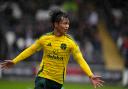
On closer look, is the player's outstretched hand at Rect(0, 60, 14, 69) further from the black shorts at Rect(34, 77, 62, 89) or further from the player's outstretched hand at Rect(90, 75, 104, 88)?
the player's outstretched hand at Rect(90, 75, 104, 88)

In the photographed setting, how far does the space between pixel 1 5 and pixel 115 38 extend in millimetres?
5382

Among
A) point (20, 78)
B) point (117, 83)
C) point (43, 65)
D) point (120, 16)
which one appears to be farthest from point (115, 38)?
point (43, 65)

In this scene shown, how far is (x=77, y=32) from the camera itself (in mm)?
29547

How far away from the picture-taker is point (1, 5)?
1177 inches

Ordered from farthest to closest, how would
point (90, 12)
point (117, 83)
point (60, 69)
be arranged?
point (90, 12)
point (117, 83)
point (60, 69)

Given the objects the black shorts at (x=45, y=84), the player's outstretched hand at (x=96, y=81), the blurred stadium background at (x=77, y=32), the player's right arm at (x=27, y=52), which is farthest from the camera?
the blurred stadium background at (x=77, y=32)

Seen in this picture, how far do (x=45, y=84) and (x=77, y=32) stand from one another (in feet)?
57.7

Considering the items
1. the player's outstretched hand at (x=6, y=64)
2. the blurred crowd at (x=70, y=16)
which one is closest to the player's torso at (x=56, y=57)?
the player's outstretched hand at (x=6, y=64)

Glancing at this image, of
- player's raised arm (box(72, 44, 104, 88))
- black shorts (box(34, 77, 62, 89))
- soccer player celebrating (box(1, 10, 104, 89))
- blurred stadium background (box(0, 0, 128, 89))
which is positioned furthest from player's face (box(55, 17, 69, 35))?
blurred stadium background (box(0, 0, 128, 89))

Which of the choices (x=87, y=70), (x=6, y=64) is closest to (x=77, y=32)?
(x=6, y=64)

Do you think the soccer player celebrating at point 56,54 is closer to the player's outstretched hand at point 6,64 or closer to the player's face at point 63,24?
the player's face at point 63,24

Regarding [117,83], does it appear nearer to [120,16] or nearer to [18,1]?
[120,16]

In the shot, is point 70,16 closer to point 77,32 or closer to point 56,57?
point 77,32

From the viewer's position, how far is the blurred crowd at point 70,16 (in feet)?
95.3
